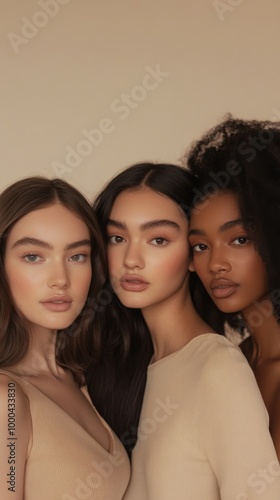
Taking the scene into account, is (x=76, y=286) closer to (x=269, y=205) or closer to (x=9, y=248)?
(x=9, y=248)

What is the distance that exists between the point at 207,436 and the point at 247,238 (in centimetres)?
69

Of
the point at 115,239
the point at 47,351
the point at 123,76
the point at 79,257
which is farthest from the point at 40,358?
the point at 123,76

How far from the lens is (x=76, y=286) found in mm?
2912

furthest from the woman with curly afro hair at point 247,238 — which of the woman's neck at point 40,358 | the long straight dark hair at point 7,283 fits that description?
the woman's neck at point 40,358

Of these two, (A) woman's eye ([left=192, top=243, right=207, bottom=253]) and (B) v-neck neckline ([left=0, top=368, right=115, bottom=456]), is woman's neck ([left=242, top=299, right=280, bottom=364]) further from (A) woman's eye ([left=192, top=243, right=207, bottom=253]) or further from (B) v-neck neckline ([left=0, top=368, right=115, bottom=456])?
(B) v-neck neckline ([left=0, top=368, right=115, bottom=456])

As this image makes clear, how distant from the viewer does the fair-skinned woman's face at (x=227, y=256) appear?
9.86 ft

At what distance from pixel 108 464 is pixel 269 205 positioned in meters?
0.98

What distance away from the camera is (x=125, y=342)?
3.29 m

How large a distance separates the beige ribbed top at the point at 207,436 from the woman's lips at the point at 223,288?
171mm

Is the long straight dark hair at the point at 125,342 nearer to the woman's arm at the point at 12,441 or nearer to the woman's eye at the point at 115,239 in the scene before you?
the woman's eye at the point at 115,239

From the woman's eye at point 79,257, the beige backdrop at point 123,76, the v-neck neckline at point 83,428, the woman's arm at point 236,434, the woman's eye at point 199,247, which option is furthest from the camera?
the beige backdrop at point 123,76

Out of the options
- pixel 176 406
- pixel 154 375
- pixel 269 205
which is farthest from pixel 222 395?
pixel 269 205

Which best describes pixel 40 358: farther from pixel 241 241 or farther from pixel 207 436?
pixel 241 241

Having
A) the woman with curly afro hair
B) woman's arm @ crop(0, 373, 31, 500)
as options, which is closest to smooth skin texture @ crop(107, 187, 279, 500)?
the woman with curly afro hair
